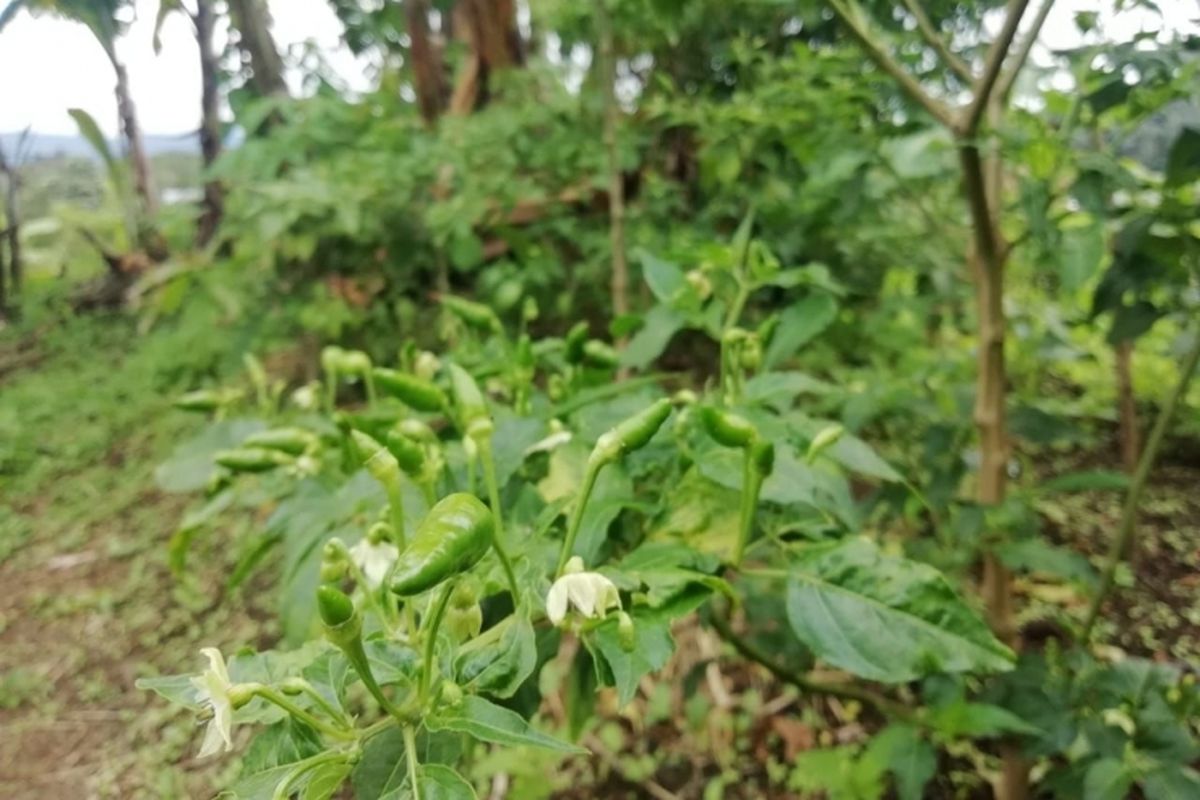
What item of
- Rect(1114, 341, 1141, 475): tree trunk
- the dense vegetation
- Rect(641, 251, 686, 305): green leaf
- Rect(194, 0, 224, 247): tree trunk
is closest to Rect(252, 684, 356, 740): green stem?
the dense vegetation

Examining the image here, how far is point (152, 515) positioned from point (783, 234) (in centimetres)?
123

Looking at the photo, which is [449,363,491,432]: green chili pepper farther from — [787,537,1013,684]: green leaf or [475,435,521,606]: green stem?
[787,537,1013,684]: green leaf

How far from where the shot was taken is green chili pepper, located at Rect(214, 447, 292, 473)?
60 centimetres

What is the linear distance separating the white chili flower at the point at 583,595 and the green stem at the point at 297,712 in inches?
4.3

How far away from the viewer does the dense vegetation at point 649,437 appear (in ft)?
1.46

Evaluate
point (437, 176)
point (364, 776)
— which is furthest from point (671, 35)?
point (364, 776)

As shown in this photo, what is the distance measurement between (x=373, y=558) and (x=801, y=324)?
0.42m

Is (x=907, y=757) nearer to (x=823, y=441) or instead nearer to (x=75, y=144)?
(x=823, y=441)

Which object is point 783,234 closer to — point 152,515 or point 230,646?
point 230,646

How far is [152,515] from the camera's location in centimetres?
145

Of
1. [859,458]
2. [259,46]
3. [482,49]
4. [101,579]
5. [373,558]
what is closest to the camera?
[373,558]

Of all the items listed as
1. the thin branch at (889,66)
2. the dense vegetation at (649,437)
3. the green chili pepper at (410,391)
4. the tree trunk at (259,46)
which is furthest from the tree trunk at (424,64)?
the green chili pepper at (410,391)

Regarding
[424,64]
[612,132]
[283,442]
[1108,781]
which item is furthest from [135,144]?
[1108,781]

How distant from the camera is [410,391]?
1.84 feet
